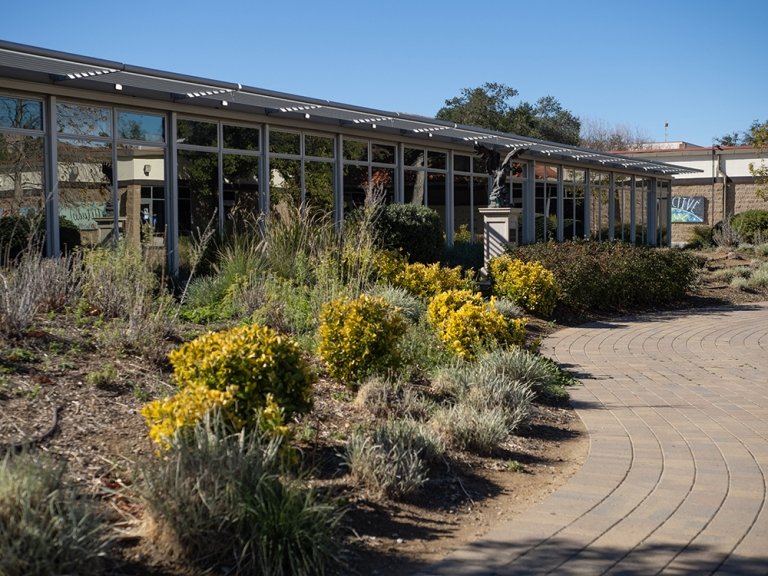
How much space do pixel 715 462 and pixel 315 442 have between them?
2.58 metres

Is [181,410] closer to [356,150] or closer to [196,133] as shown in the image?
[196,133]

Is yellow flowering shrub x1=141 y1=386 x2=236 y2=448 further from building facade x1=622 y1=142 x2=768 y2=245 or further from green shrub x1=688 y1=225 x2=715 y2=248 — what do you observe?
building facade x1=622 y1=142 x2=768 y2=245

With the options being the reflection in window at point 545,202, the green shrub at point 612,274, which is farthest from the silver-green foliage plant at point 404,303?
the reflection in window at point 545,202

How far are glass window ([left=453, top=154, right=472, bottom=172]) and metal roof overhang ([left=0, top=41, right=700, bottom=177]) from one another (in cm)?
56

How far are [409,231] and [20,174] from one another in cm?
646

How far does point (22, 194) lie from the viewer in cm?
1332

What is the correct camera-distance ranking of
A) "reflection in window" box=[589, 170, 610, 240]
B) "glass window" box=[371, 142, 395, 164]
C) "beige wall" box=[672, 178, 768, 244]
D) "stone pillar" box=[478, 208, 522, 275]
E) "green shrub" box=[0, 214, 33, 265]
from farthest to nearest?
1. "beige wall" box=[672, 178, 768, 244]
2. "reflection in window" box=[589, 170, 610, 240]
3. "glass window" box=[371, 142, 395, 164]
4. "stone pillar" box=[478, 208, 522, 275]
5. "green shrub" box=[0, 214, 33, 265]

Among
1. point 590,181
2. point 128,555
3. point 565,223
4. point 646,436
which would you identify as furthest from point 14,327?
point 590,181

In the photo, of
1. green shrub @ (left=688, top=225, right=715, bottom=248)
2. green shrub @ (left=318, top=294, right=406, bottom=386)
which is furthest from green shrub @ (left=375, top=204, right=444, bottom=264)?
green shrub @ (left=688, top=225, right=715, bottom=248)

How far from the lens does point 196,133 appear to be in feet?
54.0

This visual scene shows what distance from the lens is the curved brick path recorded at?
4.20 meters

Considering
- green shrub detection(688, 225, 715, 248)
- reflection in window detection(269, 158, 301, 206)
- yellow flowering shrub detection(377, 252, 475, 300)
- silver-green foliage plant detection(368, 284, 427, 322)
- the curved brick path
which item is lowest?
the curved brick path

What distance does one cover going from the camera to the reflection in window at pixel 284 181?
1780cm

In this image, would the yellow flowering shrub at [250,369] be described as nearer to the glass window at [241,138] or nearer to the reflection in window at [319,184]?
the glass window at [241,138]
